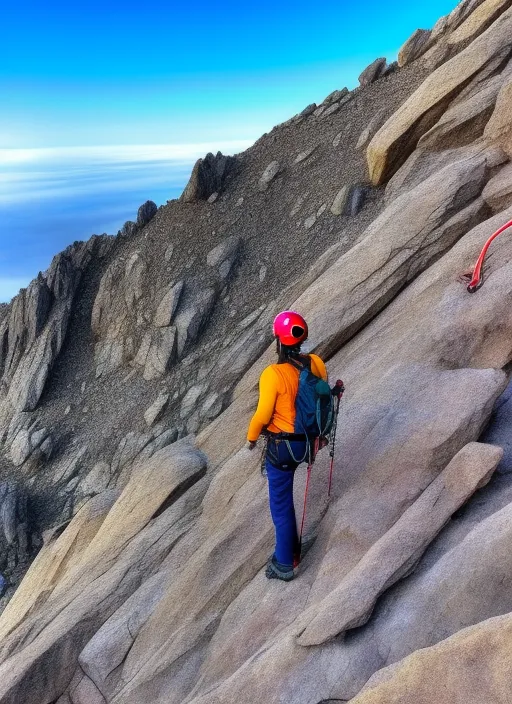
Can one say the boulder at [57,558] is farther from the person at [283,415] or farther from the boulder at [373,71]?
the boulder at [373,71]

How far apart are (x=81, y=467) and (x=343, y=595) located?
17074mm

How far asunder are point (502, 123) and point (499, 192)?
104 inches

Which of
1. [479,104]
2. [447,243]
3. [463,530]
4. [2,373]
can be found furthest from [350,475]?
[2,373]

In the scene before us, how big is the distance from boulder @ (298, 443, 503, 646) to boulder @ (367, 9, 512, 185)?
13.6 metres

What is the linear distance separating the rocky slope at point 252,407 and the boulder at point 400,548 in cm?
3

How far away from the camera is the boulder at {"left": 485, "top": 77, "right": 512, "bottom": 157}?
14484 mm

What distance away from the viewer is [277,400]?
8.08 meters

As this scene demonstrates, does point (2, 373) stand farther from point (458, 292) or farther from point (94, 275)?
point (458, 292)

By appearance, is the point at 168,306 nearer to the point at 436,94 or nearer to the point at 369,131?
the point at 369,131

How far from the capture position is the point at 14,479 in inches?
897

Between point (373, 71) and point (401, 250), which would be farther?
point (373, 71)

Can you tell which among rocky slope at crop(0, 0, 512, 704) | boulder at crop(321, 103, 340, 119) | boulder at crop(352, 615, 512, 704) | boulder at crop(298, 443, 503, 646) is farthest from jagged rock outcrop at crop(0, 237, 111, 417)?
boulder at crop(352, 615, 512, 704)

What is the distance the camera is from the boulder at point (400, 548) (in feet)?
Result: 22.4

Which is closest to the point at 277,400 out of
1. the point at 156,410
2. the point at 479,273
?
the point at 479,273
